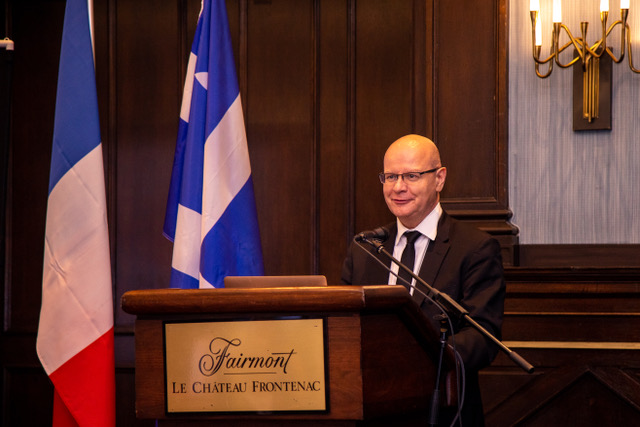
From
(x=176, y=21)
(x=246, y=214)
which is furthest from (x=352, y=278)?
(x=176, y=21)

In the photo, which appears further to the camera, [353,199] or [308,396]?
[353,199]

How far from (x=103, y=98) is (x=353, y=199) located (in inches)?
63.7

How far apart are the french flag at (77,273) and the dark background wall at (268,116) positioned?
1081 millimetres

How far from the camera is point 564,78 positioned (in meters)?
3.79

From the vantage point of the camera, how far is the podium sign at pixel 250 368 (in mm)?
1763

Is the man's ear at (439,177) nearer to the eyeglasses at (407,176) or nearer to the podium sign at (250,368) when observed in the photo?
the eyeglasses at (407,176)

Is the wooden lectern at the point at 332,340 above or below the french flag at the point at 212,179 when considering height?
below

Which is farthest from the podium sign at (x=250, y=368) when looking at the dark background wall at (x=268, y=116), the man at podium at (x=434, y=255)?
the dark background wall at (x=268, y=116)

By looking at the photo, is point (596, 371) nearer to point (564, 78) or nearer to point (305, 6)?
point (564, 78)

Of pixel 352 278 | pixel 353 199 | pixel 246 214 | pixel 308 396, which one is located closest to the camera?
pixel 308 396

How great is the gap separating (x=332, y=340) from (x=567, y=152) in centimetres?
242

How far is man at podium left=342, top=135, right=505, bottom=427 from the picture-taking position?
2.57 metres

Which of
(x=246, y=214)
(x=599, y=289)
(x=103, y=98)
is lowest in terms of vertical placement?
(x=599, y=289)

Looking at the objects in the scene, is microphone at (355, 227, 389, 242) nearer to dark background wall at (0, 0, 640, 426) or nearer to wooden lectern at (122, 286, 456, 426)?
wooden lectern at (122, 286, 456, 426)
